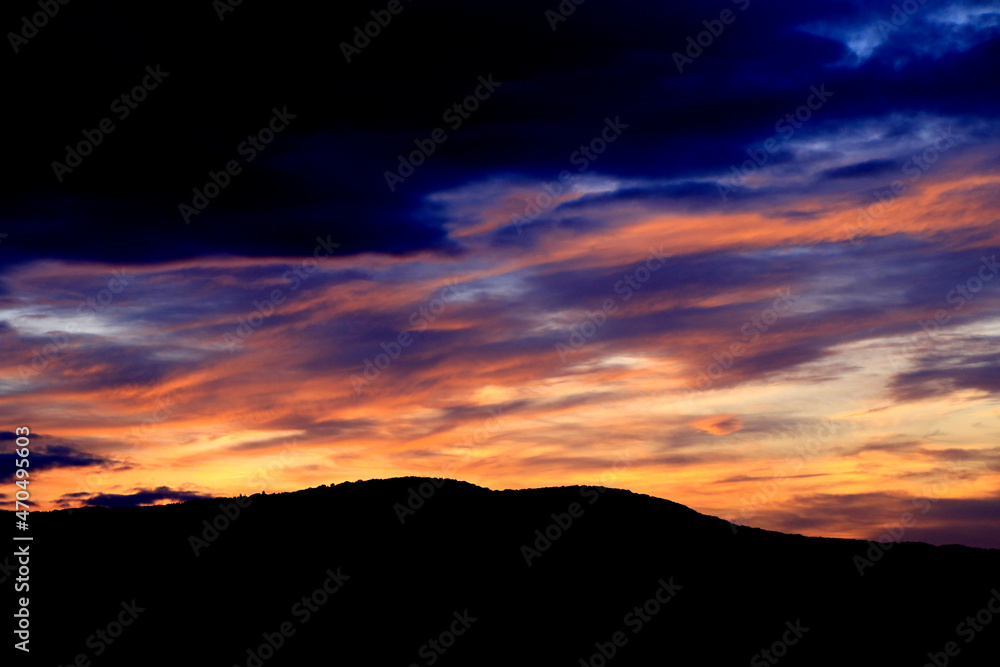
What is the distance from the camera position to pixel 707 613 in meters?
29.5

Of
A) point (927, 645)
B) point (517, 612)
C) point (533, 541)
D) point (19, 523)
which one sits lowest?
point (927, 645)

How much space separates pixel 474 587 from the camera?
29.8 metres

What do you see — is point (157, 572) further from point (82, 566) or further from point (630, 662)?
point (630, 662)

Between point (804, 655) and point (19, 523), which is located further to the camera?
point (19, 523)

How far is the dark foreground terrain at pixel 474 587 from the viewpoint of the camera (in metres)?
26.3

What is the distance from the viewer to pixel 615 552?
32938mm

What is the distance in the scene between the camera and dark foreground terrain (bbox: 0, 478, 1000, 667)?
26266 millimetres

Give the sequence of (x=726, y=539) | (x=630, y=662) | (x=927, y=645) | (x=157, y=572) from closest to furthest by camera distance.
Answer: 1. (x=630, y=662)
2. (x=927, y=645)
3. (x=157, y=572)
4. (x=726, y=539)

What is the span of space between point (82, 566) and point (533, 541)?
625 inches

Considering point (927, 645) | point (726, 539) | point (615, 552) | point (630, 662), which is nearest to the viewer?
point (630, 662)

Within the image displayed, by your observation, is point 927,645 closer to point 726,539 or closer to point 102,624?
point 726,539

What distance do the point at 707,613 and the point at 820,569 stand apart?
701cm

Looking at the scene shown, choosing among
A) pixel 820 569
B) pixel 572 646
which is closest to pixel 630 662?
pixel 572 646

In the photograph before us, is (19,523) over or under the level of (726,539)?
over
